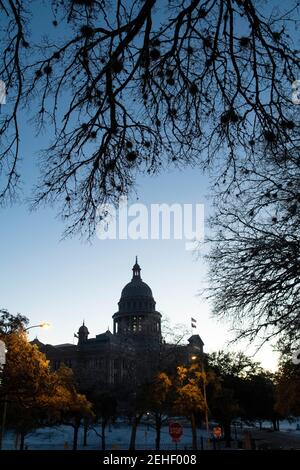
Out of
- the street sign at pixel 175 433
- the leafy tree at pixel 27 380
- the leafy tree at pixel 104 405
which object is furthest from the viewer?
the leafy tree at pixel 104 405

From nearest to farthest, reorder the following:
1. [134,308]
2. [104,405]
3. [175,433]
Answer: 1. [175,433]
2. [104,405]
3. [134,308]

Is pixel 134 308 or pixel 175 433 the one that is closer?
pixel 175 433

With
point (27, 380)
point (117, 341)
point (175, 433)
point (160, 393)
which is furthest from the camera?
point (117, 341)

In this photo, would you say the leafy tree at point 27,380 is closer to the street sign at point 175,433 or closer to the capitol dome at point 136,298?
the street sign at point 175,433

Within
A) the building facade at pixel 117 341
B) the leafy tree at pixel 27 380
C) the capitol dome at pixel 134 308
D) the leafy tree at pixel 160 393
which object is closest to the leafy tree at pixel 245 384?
the building facade at pixel 117 341

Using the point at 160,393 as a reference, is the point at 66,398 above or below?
below

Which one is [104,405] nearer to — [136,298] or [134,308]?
[134,308]

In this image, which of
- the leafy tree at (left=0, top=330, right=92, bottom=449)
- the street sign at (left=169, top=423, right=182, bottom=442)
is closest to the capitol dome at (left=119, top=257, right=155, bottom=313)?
the leafy tree at (left=0, top=330, right=92, bottom=449)

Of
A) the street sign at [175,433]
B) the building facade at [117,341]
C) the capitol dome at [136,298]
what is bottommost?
the street sign at [175,433]

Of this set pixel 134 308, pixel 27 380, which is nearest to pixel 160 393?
pixel 27 380

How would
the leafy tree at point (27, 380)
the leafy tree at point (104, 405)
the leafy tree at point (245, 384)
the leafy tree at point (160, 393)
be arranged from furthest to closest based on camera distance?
the leafy tree at point (245, 384) → the leafy tree at point (104, 405) → the leafy tree at point (160, 393) → the leafy tree at point (27, 380)

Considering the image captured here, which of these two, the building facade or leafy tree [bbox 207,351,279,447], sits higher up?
the building facade

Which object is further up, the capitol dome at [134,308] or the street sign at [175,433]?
the capitol dome at [134,308]

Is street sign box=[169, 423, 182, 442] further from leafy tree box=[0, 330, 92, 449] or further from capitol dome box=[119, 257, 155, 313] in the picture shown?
capitol dome box=[119, 257, 155, 313]
